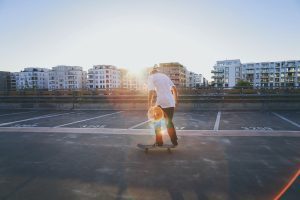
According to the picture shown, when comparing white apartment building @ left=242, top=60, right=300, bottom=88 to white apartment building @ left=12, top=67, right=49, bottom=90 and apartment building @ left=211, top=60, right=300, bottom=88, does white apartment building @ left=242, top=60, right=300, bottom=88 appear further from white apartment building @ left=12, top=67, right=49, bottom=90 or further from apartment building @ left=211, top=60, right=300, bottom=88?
white apartment building @ left=12, top=67, right=49, bottom=90

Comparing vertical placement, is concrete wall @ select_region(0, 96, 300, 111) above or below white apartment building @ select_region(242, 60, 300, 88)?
below

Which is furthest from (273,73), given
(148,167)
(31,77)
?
(31,77)

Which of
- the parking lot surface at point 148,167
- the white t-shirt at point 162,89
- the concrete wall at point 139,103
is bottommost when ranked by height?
the parking lot surface at point 148,167

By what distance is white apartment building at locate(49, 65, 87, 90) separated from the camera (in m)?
181

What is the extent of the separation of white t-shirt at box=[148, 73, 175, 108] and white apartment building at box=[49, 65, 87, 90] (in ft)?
596

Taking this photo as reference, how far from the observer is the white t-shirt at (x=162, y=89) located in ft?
19.5

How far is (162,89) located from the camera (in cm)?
596

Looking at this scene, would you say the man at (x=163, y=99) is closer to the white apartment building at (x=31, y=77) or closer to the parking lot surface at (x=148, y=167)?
the parking lot surface at (x=148, y=167)

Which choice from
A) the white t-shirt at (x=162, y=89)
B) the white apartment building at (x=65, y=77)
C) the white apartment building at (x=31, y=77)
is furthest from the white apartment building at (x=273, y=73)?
the white apartment building at (x=31, y=77)

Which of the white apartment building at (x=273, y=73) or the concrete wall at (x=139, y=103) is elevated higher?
the white apartment building at (x=273, y=73)

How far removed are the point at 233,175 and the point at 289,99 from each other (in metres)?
13.9

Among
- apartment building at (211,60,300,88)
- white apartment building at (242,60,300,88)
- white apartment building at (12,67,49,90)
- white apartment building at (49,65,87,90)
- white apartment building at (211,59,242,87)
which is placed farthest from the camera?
white apartment building at (12,67,49,90)

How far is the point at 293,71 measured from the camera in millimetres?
142250

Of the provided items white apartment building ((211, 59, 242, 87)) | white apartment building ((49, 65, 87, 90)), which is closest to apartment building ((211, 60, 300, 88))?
white apartment building ((211, 59, 242, 87))
